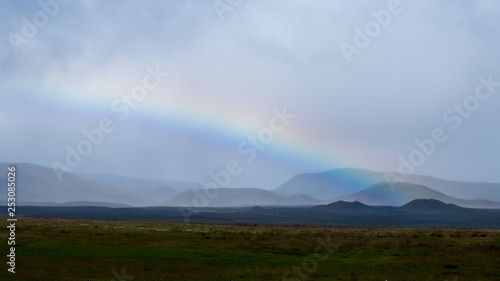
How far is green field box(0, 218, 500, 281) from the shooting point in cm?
3197

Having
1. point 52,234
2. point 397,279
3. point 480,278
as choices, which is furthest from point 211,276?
point 52,234

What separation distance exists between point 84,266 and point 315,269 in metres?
13.7

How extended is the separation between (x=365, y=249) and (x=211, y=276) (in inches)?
771

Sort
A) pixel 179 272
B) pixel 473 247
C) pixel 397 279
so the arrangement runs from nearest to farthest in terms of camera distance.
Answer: pixel 397 279 → pixel 179 272 → pixel 473 247

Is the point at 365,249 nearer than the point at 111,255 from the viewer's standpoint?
No

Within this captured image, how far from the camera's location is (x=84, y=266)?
3462 cm

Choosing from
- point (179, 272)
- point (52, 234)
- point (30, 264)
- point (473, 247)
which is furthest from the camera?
point (52, 234)

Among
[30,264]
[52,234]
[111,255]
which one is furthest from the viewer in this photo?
[52,234]

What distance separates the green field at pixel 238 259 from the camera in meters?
32.0

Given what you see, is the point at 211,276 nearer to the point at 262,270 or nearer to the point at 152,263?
the point at 262,270

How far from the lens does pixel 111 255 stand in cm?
4072

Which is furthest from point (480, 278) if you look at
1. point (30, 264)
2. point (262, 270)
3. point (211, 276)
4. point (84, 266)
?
point (30, 264)

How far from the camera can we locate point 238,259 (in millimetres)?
40219

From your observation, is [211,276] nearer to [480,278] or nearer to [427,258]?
[480,278]
